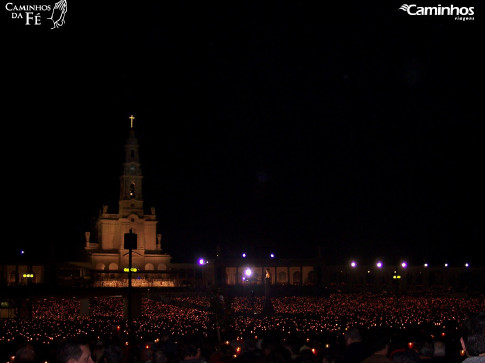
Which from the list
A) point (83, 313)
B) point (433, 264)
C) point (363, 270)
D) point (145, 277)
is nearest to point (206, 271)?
point (145, 277)

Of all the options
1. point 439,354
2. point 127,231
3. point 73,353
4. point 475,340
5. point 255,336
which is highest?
point 127,231

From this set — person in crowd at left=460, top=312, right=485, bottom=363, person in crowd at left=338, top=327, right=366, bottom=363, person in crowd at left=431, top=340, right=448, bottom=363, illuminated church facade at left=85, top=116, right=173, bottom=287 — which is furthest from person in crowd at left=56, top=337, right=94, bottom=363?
illuminated church facade at left=85, top=116, right=173, bottom=287

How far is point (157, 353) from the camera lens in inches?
429

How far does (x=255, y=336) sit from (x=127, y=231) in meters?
72.8

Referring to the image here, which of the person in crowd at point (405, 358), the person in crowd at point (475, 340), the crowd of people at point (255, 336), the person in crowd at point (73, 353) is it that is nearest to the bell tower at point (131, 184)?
the crowd of people at point (255, 336)

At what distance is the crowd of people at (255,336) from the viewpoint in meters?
9.88

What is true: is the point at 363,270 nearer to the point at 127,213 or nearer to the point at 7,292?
the point at 127,213

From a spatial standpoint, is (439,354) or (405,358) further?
(439,354)

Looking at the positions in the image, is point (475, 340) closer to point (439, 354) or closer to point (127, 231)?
point (439, 354)

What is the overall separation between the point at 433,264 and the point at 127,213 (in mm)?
43397

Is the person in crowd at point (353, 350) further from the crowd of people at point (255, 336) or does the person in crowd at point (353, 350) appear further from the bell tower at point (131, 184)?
the bell tower at point (131, 184)

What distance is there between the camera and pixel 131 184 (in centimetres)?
9781

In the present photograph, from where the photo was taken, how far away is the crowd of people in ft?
32.4

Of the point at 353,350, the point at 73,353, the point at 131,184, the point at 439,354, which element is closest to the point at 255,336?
the point at 439,354
